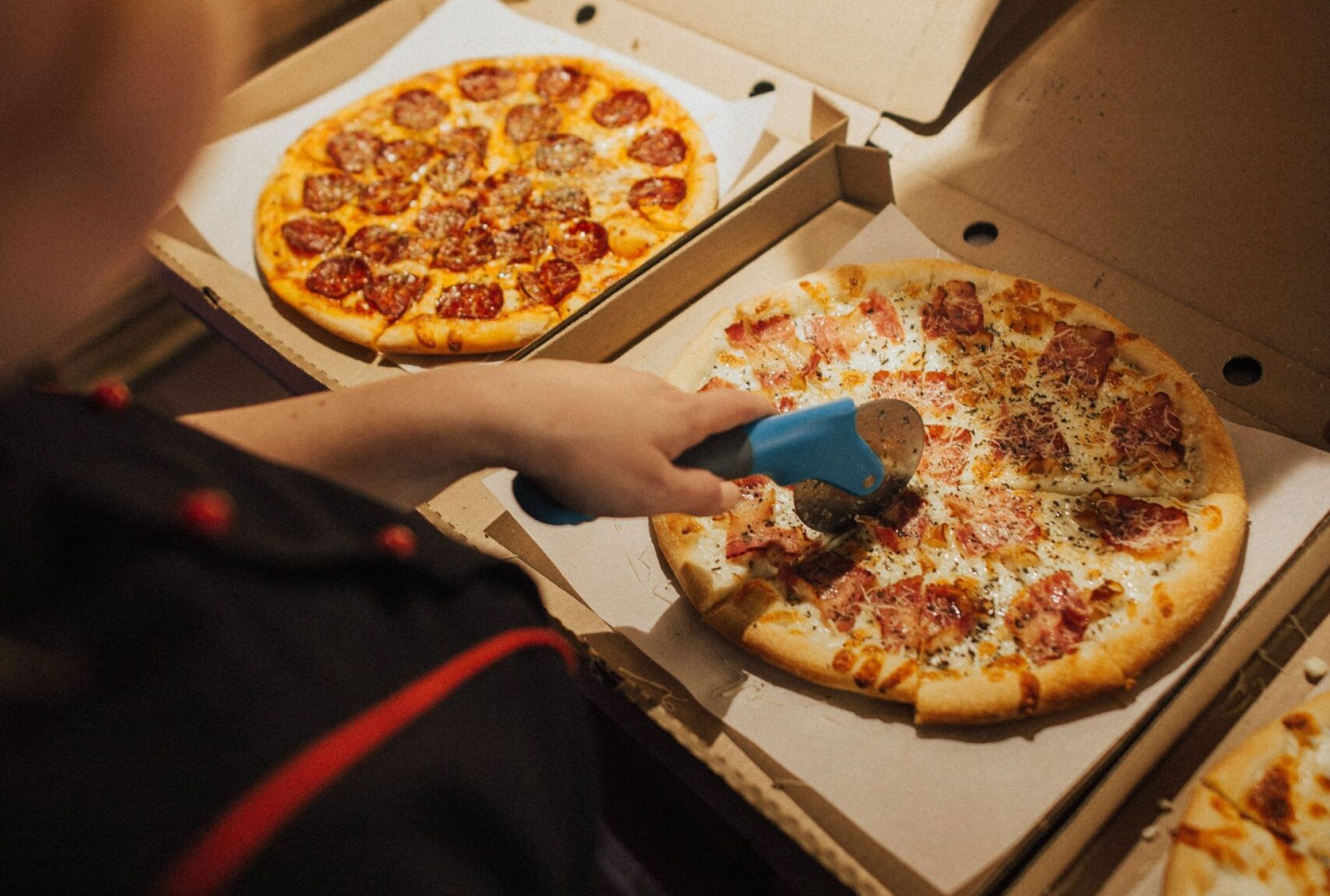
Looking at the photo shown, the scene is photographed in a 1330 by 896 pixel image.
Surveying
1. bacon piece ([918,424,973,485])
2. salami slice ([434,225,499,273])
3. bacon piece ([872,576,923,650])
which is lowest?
salami slice ([434,225,499,273])

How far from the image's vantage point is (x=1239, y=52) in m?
2.04

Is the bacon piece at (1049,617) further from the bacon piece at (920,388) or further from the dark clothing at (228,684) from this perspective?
the dark clothing at (228,684)

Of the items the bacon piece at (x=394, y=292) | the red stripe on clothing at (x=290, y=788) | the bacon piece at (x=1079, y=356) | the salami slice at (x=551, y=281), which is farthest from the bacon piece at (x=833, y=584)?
the bacon piece at (x=394, y=292)

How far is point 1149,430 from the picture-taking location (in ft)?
5.61

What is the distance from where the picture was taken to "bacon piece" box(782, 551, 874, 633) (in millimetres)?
1589

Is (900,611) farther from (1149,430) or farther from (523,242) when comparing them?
(523,242)

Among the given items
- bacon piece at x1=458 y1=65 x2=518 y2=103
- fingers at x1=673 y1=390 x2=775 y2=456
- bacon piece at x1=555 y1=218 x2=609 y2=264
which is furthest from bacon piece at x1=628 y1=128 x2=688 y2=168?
fingers at x1=673 y1=390 x2=775 y2=456

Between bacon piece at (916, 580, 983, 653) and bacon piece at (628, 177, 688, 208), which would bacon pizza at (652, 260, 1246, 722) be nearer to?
bacon piece at (916, 580, 983, 653)

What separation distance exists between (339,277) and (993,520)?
174cm

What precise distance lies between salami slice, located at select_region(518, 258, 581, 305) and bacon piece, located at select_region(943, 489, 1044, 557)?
3.62 ft

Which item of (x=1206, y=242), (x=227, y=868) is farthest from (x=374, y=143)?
(x=227, y=868)

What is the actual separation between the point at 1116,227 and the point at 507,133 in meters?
1.73

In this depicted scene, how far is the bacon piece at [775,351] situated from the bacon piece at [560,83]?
1243mm

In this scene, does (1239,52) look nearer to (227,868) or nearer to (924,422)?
(924,422)
